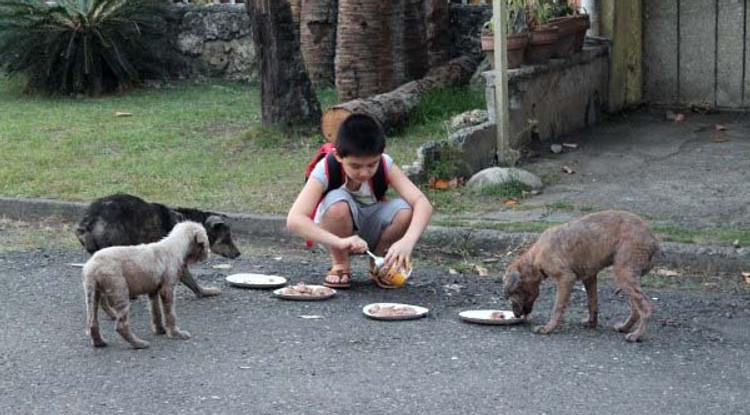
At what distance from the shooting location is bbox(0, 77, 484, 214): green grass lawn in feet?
32.6

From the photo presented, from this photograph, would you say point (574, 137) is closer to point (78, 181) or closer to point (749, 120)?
point (749, 120)

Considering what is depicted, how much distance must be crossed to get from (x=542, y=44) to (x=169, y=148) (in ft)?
11.4

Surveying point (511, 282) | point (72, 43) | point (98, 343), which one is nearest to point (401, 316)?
point (511, 282)

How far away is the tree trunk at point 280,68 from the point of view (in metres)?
11.5

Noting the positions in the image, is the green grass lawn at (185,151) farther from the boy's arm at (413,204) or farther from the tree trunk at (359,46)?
the boy's arm at (413,204)

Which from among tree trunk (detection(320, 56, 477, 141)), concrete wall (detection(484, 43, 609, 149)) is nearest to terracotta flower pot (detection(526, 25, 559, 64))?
concrete wall (detection(484, 43, 609, 149))

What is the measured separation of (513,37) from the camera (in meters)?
11.1

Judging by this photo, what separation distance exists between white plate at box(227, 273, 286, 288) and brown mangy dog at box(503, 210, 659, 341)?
1554 mm

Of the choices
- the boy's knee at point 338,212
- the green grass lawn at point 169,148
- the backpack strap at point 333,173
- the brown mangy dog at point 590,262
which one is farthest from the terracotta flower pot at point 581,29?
the brown mangy dog at point 590,262

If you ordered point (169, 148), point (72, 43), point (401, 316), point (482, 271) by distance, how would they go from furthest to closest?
point (72, 43) < point (169, 148) < point (482, 271) < point (401, 316)

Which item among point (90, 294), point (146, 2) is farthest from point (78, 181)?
point (146, 2)

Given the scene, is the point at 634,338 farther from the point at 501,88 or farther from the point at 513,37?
the point at 513,37

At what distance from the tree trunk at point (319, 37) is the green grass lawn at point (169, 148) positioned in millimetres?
630

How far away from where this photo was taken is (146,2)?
52.3 ft
